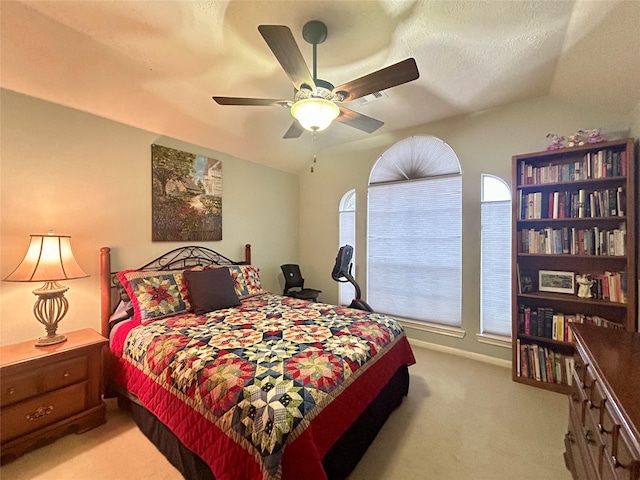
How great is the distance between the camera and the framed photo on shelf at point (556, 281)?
8.14 feet

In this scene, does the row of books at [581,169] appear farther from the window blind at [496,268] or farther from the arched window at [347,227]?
the arched window at [347,227]

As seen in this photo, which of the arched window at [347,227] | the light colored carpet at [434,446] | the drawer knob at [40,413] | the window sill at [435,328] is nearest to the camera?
the light colored carpet at [434,446]

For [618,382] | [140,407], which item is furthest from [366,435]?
[140,407]

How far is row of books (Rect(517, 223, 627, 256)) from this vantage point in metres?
2.22

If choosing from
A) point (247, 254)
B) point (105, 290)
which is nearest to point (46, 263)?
point (105, 290)

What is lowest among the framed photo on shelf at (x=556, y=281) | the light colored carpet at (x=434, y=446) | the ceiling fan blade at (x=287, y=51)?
the light colored carpet at (x=434, y=446)

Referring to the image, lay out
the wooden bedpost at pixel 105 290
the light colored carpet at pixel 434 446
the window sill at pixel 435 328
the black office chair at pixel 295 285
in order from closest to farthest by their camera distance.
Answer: the light colored carpet at pixel 434 446, the wooden bedpost at pixel 105 290, the window sill at pixel 435 328, the black office chair at pixel 295 285

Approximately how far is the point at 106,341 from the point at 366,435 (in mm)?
1999

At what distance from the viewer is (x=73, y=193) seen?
2.34m

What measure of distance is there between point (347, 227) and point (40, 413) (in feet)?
11.6

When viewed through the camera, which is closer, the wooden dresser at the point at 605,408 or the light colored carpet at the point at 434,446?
the wooden dresser at the point at 605,408

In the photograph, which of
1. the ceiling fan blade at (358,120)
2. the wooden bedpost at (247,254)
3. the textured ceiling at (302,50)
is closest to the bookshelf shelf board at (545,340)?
the textured ceiling at (302,50)

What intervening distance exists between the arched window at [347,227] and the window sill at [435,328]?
0.88 m

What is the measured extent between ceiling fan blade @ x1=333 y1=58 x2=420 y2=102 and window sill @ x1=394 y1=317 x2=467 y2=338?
2.78m
